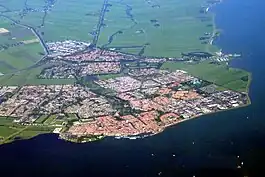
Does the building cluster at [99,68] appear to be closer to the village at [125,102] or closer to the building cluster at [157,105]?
the village at [125,102]

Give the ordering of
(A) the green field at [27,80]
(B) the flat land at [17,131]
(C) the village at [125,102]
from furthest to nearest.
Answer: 1. (A) the green field at [27,80]
2. (C) the village at [125,102]
3. (B) the flat land at [17,131]

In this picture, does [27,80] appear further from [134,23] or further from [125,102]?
[134,23]

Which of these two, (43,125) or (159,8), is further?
(159,8)

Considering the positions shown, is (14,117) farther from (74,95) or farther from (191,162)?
(191,162)

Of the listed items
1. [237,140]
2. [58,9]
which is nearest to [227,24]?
[58,9]

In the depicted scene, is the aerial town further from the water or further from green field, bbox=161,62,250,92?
the water

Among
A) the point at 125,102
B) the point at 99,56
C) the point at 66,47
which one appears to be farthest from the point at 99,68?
the point at 125,102

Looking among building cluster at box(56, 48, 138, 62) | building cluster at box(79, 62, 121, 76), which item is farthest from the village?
building cluster at box(56, 48, 138, 62)

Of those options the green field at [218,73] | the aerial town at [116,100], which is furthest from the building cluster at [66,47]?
the green field at [218,73]
